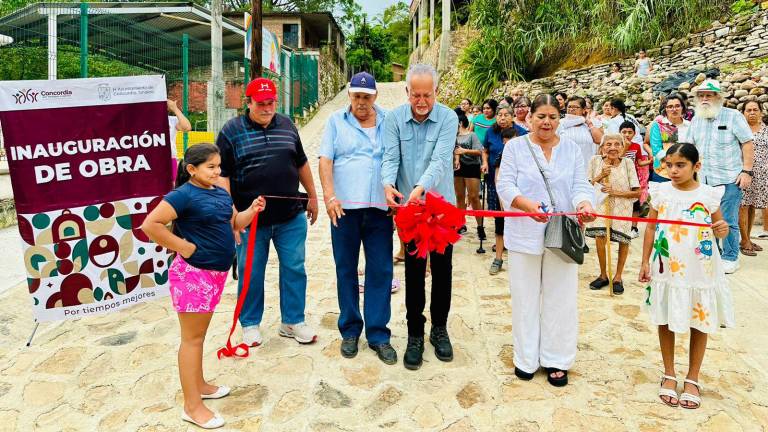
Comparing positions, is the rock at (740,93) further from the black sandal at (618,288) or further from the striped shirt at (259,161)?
the striped shirt at (259,161)

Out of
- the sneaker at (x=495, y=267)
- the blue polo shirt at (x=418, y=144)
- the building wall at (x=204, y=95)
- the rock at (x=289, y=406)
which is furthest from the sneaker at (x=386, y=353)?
the building wall at (x=204, y=95)

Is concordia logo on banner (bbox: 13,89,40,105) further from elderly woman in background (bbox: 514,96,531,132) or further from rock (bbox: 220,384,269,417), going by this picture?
elderly woman in background (bbox: 514,96,531,132)

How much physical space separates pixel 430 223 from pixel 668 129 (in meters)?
4.92

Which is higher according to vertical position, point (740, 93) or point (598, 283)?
point (740, 93)

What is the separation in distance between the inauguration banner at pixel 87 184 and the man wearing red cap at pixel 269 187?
908mm

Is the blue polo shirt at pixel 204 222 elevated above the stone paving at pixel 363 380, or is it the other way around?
the blue polo shirt at pixel 204 222

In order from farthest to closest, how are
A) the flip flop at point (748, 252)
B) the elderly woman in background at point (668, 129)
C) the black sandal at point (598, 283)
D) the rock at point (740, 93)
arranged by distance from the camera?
the rock at point (740, 93) < the flip flop at point (748, 252) < the elderly woman in background at point (668, 129) < the black sandal at point (598, 283)

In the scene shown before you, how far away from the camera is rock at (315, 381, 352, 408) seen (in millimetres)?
3084

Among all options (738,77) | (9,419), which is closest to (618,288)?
(9,419)

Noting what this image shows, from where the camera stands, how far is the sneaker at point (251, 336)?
3.85 m

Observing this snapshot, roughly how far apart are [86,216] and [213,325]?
4.20 ft

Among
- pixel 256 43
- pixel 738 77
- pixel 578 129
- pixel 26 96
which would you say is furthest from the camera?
pixel 738 77

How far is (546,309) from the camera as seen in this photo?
11.1ft

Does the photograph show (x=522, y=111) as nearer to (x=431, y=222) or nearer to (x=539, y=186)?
(x=539, y=186)
